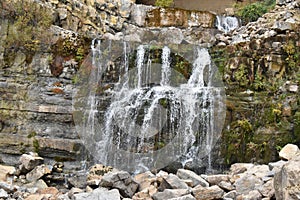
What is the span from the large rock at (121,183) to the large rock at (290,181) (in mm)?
2360

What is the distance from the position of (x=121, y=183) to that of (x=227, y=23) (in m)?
8.30

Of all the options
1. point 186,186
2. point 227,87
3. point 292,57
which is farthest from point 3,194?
point 292,57

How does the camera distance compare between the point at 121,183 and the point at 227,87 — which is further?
the point at 227,87

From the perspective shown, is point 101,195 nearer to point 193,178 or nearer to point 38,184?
point 193,178

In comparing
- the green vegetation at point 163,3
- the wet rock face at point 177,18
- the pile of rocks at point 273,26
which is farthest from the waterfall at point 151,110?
the green vegetation at point 163,3

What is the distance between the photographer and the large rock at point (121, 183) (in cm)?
583

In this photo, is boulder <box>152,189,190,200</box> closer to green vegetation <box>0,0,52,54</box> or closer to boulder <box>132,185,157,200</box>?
boulder <box>132,185,157,200</box>

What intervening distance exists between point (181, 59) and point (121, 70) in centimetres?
150

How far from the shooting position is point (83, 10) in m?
11.2

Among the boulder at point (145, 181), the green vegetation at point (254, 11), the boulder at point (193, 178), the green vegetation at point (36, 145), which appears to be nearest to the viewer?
the boulder at point (193, 178)

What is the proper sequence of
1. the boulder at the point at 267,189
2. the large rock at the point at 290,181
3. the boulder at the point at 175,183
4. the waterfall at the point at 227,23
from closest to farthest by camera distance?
the large rock at the point at 290,181 < the boulder at the point at 267,189 < the boulder at the point at 175,183 < the waterfall at the point at 227,23

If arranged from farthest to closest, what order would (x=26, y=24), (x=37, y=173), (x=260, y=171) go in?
1. (x=26, y=24)
2. (x=37, y=173)
3. (x=260, y=171)

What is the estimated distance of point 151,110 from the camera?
30.0ft

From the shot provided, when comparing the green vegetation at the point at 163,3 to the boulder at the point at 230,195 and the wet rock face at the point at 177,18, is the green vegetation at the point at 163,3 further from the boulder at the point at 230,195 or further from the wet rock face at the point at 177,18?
the boulder at the point at 230,195
